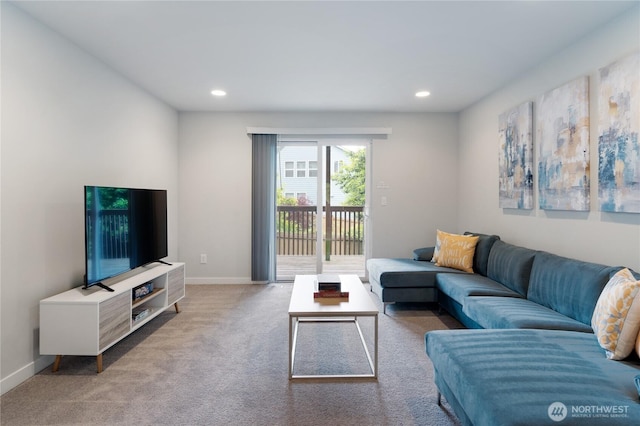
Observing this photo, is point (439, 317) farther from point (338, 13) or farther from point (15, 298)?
point (15, 298)

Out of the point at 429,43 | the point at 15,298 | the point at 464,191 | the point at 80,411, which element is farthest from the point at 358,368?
the point at 464,191

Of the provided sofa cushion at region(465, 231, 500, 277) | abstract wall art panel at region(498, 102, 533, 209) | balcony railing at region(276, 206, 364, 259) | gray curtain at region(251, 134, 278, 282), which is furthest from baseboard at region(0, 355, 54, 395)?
abstract wall art panel at region(498, 102, 533, 209)

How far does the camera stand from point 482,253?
348 centimetres

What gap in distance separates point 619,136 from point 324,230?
358 cm

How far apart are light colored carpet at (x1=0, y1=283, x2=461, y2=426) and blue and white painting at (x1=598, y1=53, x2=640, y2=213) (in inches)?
65.9

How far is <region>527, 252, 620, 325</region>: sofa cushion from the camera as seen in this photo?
6.79 ft

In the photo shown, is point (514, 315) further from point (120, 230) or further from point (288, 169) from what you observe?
point (288, 169)

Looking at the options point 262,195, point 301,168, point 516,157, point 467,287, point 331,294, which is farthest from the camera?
point 301,168

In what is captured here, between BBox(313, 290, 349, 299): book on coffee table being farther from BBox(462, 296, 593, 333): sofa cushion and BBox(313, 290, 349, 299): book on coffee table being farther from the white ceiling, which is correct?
the white ceiling

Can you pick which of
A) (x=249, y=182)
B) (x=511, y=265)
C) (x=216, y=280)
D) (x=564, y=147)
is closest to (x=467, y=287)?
(x=511, y=265)

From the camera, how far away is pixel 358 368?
2.30 m

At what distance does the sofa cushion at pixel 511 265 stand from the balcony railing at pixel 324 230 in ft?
7.33

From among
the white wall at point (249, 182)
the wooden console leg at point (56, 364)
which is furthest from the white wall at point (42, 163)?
the white wall at point (249, 182)

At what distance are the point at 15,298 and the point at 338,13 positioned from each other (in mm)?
2798
